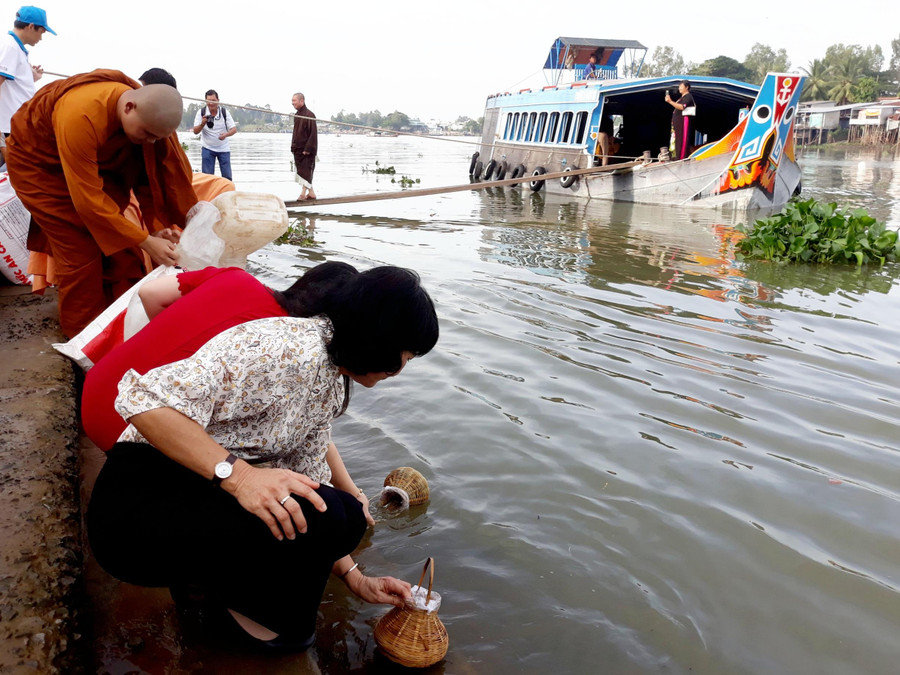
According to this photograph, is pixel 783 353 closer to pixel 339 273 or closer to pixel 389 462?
pixel 389 462

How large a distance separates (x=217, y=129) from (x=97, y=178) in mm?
6631

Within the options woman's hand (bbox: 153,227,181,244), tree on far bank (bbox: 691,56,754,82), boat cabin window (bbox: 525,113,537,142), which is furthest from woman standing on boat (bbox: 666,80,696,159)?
tree on far bank (bbox: 691,56,754,82)

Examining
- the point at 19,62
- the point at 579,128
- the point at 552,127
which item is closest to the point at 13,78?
the point at 19,62

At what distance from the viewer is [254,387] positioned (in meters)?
1.67

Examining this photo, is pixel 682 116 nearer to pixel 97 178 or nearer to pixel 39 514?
pixel 97 178

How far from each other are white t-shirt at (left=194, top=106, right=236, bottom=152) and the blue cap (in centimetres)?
413

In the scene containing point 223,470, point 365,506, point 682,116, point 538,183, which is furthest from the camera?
point 538,183

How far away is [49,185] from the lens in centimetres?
340

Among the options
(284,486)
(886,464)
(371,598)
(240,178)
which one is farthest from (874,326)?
(240,178)

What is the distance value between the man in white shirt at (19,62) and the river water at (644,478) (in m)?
2.38

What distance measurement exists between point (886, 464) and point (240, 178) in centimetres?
1744

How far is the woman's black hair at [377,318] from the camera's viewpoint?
1719 mm

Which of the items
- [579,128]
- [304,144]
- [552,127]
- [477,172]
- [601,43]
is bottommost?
[304,144]

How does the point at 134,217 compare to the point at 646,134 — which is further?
the point at 646,134
